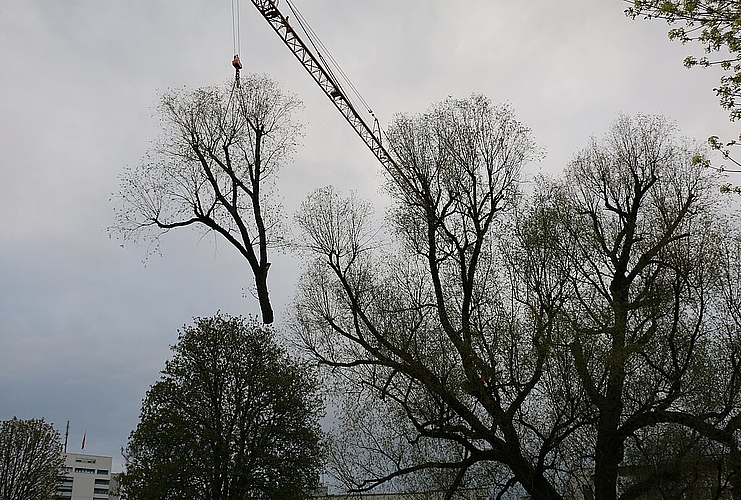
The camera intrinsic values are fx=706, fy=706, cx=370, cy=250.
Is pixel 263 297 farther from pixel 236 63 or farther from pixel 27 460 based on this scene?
pixel 27 460

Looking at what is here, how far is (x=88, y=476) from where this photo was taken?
105 meters

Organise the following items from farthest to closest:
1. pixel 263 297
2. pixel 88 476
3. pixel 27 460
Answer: pixel 88 476, pixel 27 460, pixel 263 297

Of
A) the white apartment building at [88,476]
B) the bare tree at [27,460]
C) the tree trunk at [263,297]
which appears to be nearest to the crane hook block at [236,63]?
the tree trunk at [263,297]

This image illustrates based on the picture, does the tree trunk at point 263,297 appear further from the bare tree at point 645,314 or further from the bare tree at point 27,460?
the bare tree at point 27,460

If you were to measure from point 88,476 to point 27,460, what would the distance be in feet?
260

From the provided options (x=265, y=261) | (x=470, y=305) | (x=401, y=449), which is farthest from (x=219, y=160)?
(x=401, y=449)

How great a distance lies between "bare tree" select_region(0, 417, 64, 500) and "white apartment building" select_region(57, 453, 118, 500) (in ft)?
238

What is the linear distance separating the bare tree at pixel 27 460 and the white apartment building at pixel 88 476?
7249cm

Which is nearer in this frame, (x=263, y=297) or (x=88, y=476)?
(x=263, y=297)

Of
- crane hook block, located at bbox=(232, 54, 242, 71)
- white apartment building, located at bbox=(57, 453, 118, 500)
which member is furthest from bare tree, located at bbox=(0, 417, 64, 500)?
white apartment building, located at bbox=(57, 453, 118, 500)

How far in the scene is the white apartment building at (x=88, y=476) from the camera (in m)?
101

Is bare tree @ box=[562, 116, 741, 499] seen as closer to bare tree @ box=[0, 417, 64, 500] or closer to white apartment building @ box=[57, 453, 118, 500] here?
bare tree @ box=[0, 417, 64, 500]

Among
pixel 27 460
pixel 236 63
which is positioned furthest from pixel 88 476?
pixel 236 63

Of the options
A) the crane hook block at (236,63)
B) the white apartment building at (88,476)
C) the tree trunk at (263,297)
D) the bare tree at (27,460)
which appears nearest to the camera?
the tree trunk at (263,297)
